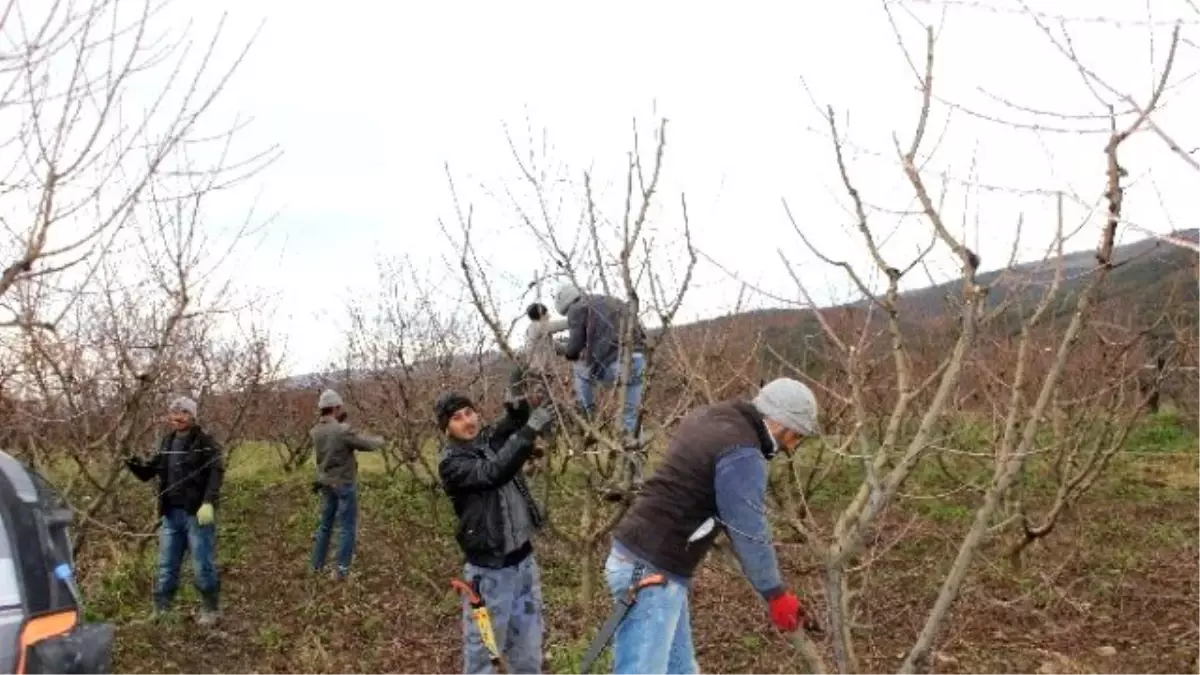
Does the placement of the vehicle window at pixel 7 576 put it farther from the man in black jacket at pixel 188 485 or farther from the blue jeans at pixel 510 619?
the man in black jacket at pixel 188 485

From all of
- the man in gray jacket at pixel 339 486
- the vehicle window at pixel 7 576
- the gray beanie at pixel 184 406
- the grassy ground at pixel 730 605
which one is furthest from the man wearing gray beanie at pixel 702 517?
the man in gray jacket at pixel 339 486

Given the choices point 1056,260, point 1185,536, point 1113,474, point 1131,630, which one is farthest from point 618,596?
point 1113,474

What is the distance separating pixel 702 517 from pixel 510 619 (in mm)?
1244

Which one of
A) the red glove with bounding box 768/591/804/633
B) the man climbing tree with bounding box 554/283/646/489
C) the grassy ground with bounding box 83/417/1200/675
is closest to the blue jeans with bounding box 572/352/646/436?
the man climbing tree with bounding box 554/283/646/489

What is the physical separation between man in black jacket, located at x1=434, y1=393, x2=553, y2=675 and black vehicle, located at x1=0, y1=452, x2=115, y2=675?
180cm

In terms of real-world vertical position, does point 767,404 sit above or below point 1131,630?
above

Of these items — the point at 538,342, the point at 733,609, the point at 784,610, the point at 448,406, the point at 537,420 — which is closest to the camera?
the point at 784,610

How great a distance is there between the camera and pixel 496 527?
4480 mm

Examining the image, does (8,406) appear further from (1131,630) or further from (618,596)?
(1131,630)

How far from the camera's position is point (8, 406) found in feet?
15.3

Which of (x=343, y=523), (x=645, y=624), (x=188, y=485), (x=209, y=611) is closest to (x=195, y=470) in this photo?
(x=188, y=485)

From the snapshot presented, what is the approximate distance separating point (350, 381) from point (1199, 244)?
599 inches

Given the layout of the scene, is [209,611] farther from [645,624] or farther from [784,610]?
[784,610]

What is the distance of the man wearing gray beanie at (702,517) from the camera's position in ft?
11.9
